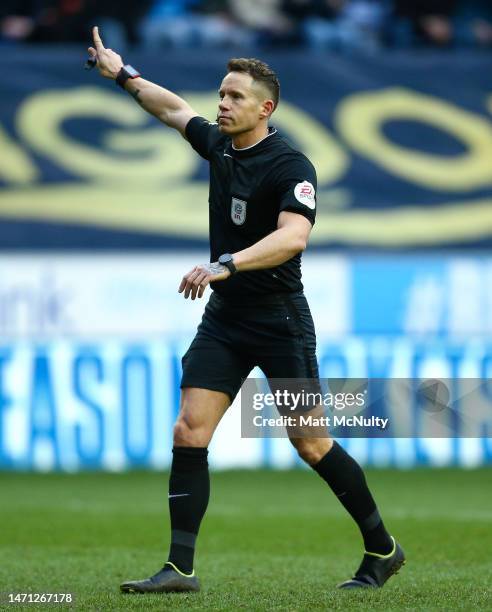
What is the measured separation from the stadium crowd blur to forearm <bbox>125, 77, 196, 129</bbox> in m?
7.52

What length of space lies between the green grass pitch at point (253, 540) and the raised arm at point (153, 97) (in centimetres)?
210

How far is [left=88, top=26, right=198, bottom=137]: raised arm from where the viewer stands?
6176 millimetres

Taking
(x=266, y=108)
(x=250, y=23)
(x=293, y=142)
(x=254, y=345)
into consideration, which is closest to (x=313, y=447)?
(x=254, y=345)

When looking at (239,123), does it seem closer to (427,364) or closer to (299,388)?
(299,388)

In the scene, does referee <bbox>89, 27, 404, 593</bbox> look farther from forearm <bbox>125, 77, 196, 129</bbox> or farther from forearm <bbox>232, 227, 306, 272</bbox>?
forearm <bbox>125, 77, 196, 129</bbox>

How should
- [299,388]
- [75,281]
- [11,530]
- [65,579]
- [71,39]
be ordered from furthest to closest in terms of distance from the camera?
1. [71,39]
2. [75,281]
3. [11,530]
4. [65,579]
5. [299,388]

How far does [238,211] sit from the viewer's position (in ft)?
18.7

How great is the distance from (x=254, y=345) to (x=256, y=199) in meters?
0.62

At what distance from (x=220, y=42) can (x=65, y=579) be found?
9.02 metres

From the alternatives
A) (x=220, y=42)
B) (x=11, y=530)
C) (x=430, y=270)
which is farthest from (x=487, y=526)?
(x=220, y=42)

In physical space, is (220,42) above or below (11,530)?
above

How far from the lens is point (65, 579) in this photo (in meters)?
6.09

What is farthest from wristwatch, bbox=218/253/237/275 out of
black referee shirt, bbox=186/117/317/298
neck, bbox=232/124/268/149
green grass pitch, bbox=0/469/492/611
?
green grass pitch, bbox=0/469/492/611

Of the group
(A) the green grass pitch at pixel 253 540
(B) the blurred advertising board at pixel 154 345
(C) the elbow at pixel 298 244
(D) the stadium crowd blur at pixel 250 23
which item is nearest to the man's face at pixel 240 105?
(C) the elbow at pixel 298 244
